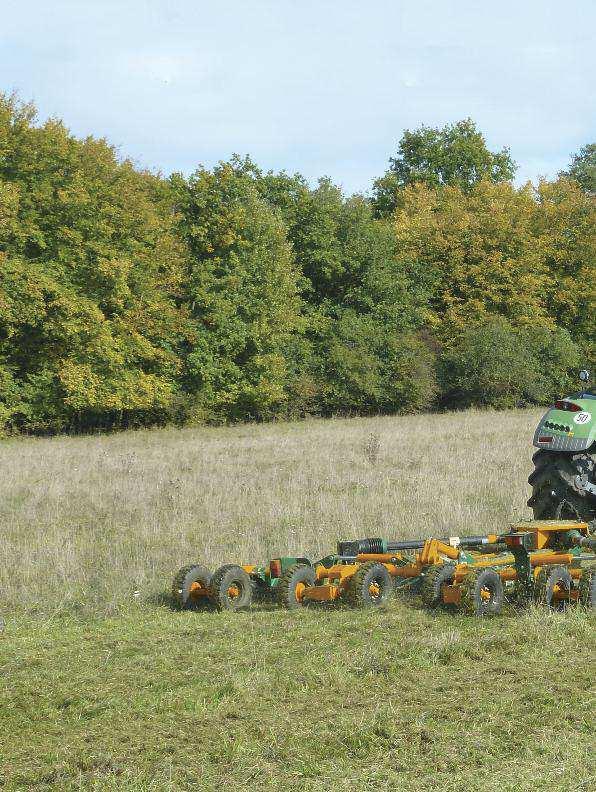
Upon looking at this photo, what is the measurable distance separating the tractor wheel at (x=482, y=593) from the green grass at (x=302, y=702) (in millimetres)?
167

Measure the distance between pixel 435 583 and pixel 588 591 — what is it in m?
1.20

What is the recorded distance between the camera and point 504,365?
1507 inches

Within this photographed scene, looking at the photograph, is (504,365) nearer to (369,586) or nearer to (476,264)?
(476,264)

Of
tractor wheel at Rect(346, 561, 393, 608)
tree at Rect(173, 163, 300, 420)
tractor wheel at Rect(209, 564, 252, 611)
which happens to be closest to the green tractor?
tractor wheel at Rect(346, 561, 393, 608)

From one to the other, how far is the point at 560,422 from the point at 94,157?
24.2m

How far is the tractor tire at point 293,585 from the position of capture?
8.02 m

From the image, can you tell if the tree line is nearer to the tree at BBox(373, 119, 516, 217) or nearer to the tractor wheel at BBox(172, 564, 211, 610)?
the tree at BBox(373, 119, 516, 217)

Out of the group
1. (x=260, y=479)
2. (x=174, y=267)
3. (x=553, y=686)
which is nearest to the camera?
(x=553, y=686)

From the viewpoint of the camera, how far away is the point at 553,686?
227 inches

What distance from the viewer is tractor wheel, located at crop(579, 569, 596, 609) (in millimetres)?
7562

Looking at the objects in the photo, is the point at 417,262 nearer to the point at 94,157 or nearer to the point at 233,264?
the point at 233,264

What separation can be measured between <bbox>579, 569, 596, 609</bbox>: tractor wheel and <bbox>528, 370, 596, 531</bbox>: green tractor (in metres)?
2.00

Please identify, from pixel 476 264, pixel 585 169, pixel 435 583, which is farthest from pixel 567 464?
pixel 585 169

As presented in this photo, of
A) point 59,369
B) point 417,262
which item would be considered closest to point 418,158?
point 417,262
